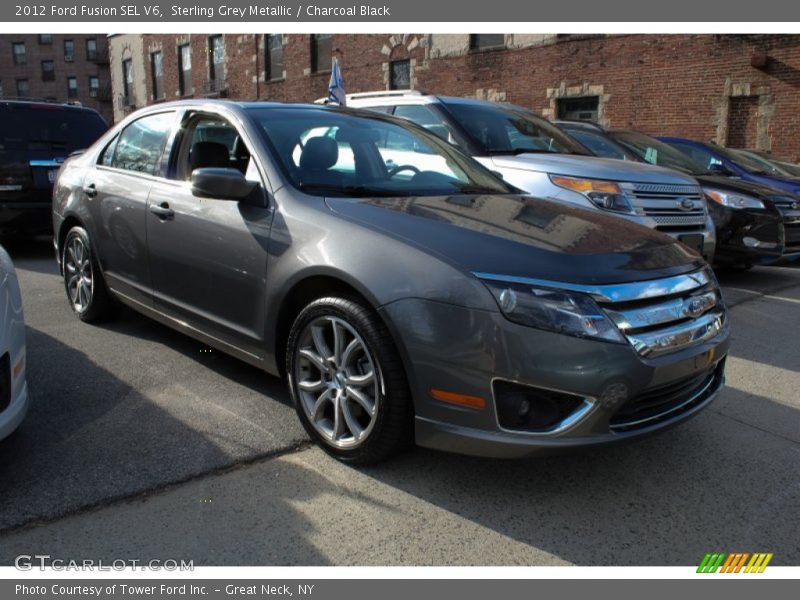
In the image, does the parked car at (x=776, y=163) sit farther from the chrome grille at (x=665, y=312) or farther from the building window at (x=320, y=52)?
the building window at (x=320, y=52)

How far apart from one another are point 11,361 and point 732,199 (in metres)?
6.90

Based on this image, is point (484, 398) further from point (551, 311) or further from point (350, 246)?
point (350, 246)

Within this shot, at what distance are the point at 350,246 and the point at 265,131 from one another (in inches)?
42.0

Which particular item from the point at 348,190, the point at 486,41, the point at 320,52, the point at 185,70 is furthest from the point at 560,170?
the point at 185,70

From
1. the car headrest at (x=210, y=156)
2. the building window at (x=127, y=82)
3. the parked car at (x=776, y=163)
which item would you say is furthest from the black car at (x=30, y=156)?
the building window at (x=127, y=82)

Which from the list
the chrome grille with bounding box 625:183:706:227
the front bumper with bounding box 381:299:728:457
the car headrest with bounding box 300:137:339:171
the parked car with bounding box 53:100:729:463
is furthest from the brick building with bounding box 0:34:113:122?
the front bumper with bounding box 381:299:728:457

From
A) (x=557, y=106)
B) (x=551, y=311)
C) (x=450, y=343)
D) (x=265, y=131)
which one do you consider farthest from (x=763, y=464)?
(x=557, y=106)

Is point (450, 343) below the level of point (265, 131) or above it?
below

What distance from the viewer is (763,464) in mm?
3055

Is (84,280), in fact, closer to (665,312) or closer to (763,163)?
(665,312)

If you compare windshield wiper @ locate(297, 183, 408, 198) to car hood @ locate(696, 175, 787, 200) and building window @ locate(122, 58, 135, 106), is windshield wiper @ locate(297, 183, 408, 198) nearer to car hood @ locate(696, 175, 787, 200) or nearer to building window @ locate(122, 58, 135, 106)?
car hood @ locate(696, 175, 787, 200)

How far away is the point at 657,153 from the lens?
27.7 ft

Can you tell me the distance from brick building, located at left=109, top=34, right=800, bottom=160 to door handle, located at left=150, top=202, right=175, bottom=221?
1479cm

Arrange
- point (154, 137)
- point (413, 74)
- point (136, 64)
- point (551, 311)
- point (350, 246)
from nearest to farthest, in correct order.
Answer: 1. point (551, 311)
2. point (350, 246)
3. point (154, 137)
4. point (413, 74)
5. point (136, 64)
